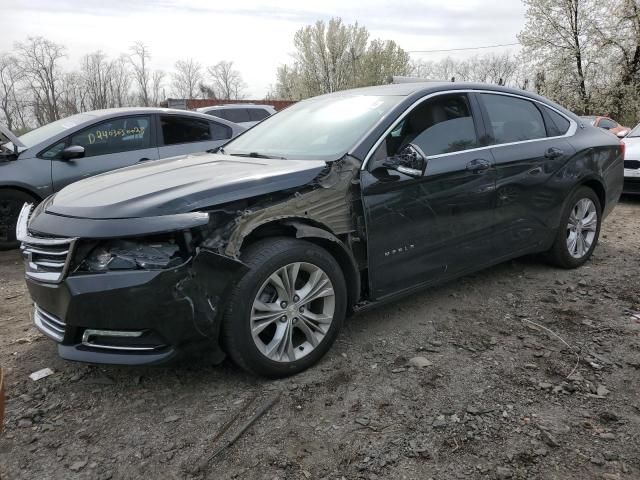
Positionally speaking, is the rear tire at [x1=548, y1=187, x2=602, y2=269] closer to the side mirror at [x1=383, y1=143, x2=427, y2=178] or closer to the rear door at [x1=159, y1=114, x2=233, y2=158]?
the side mirror at [x1=383, y1=143, x2=427, y2=178]

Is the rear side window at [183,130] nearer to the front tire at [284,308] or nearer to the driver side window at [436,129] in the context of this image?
the driver side window at [436,129]

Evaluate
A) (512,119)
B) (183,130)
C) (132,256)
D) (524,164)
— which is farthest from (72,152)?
(524,164)

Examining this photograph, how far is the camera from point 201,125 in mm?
6660

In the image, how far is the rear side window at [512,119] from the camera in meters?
3.99

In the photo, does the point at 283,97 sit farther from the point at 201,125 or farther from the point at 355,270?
the point at 355,270

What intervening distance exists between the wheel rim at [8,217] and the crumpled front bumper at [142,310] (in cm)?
354

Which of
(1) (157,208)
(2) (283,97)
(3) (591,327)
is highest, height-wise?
(2) (283,97)

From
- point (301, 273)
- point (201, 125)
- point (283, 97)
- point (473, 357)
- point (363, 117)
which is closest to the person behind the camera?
point (301, 273)

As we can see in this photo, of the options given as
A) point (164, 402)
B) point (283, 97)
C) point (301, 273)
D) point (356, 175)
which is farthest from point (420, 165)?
point (283, 97)

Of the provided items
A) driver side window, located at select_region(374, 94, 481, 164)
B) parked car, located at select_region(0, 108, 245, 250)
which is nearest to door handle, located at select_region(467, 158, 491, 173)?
driver side window, located at select_region(374, 94, 481, 164)

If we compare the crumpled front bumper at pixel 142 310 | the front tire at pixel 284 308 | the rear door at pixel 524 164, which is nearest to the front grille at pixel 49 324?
the crumpled front bumper at pixel 142 310

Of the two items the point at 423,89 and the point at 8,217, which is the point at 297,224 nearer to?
the point at 423,89

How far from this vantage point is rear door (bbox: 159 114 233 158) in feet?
20.8

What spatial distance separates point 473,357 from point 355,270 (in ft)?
3.00
